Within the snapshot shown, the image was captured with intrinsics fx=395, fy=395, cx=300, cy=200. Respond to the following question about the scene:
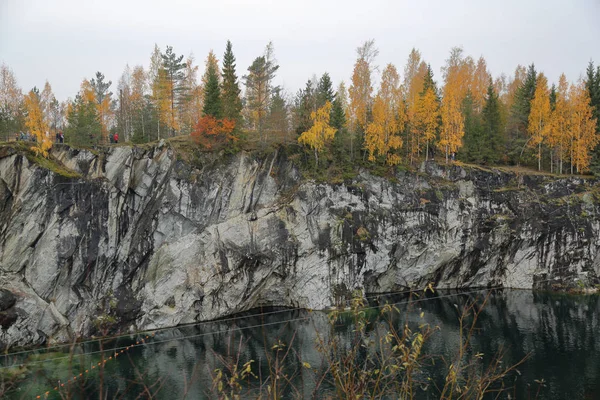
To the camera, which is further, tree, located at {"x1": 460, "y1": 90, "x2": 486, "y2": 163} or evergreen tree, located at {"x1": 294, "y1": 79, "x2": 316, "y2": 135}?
tree, located at {"x1": 460, "y1": 90, "x2": 486, "y2": 163}

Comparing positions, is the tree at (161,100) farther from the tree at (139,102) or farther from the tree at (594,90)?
the tree at (594,90)

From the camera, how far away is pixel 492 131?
147 ft

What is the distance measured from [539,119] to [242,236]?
115 ft

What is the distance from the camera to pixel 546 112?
4259cm

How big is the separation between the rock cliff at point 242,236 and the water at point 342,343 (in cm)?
230

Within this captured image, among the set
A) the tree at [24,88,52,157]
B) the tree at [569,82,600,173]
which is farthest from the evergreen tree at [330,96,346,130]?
the tree at [569,82,600,173]

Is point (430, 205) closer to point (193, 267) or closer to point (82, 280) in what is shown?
point (193, 267)

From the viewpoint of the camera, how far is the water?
63.0 ft

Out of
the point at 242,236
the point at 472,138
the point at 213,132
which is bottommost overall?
the point at 242,236

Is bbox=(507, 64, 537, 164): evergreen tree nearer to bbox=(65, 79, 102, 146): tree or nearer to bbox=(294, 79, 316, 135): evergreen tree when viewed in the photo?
bbox=(294, 79, 316, 135): evergreen tree

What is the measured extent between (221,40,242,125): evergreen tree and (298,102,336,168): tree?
6.13m

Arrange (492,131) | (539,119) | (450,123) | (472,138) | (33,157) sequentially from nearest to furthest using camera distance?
(33,157) → (450,123) → (539,119) → (472,138) → (492,131)

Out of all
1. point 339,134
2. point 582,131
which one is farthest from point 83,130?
point 582,131

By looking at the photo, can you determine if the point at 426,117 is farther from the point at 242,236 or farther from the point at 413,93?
the point at 242,236
